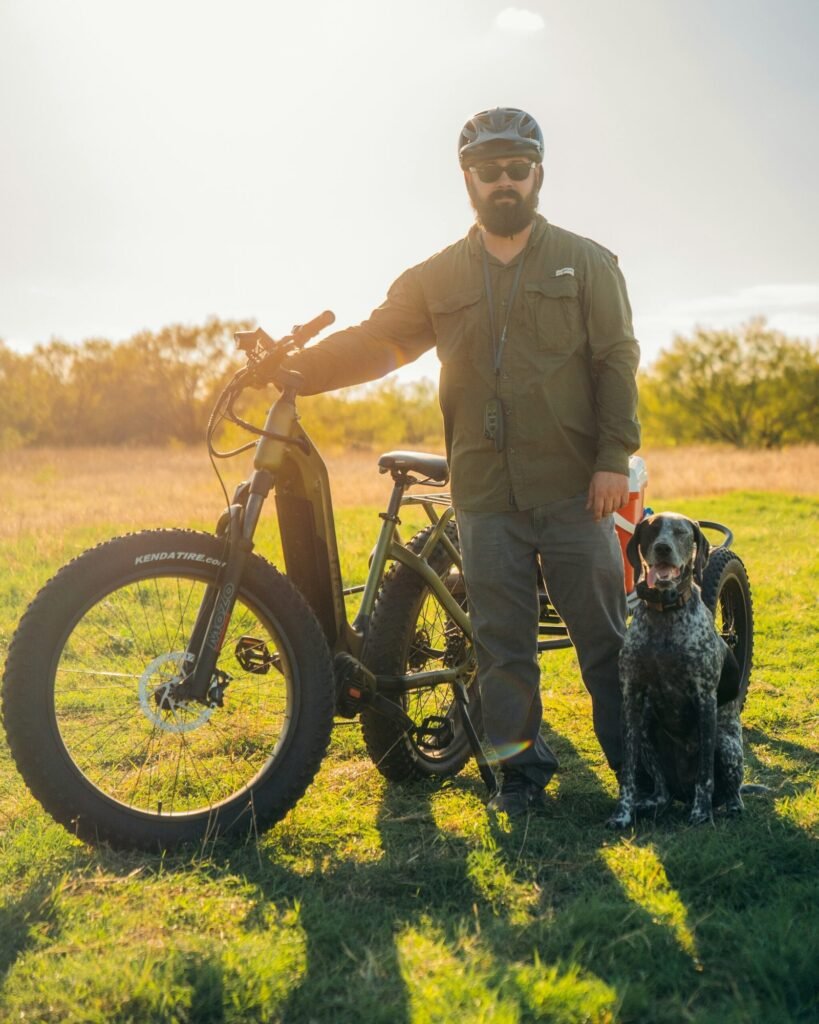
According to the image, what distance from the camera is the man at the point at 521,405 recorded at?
3.52 m

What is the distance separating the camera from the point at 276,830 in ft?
11.1

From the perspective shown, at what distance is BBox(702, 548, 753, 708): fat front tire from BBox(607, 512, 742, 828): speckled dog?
1.07 metres

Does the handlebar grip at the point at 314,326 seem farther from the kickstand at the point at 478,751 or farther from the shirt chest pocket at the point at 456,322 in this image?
the kickstand at the point at 478,751

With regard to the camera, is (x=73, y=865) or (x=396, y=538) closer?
(x=73, y=865)

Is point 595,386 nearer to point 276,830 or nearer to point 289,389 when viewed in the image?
point 289,389

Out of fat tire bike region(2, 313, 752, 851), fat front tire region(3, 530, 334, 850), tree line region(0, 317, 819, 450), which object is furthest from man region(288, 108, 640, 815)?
tree line region(0, 317, 819, 450)

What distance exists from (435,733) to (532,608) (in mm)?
702

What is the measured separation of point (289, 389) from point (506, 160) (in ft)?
3.64

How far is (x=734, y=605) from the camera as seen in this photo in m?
5.06

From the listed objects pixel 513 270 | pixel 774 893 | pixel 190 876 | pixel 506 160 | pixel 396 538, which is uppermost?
pixel 506 160

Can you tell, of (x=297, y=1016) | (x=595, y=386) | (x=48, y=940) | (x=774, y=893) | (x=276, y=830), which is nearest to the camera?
(x=297, y=1016)

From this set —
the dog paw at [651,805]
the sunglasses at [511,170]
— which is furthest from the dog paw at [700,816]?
the sunglasses at [511,170]

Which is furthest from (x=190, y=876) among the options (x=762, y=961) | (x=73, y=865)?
(x=762, y=961)

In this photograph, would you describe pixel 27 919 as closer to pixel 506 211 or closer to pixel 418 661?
pixel 418 661
